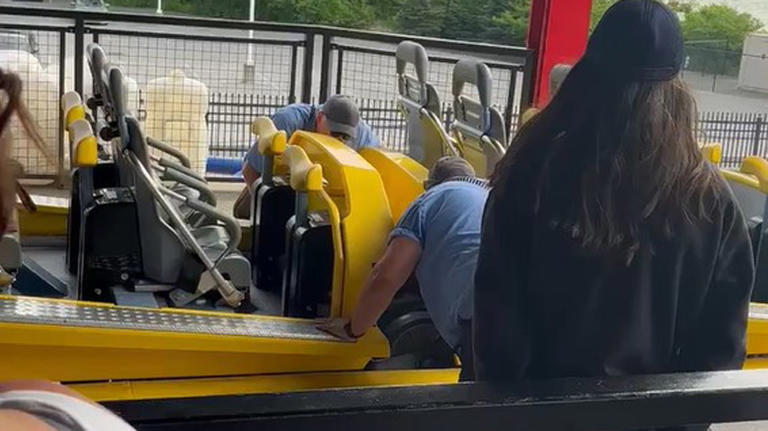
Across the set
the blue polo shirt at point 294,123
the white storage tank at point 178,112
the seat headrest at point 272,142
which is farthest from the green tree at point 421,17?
the seat headrest at point 272,142

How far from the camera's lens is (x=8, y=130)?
0.85m

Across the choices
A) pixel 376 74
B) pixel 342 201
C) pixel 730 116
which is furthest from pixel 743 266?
pixel 730 116

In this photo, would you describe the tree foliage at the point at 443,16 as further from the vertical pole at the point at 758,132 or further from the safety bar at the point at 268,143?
the safety bar at the point at 268,143

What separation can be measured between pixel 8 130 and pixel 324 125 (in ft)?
12.4

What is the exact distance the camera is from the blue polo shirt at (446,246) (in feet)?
9.76

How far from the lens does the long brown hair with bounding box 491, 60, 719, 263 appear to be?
167 centimetres

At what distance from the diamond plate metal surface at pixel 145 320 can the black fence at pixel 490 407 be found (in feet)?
6.77

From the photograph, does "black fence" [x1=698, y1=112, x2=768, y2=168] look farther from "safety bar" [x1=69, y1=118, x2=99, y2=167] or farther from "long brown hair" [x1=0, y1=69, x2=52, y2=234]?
"long brown hair" [x1=0, y1=69, x2=52, y2=234]

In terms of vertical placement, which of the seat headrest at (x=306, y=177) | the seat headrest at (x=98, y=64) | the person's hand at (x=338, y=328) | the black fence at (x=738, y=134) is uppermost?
the seat headrest at (x=98, y=64)

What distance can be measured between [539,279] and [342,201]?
2133 mm

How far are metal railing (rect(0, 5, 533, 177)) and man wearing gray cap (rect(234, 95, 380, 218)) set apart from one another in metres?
1.35

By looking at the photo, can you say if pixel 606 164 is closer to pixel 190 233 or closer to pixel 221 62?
pixel 190 233

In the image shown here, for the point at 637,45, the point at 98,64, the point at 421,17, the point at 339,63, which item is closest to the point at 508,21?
the point at 421,17

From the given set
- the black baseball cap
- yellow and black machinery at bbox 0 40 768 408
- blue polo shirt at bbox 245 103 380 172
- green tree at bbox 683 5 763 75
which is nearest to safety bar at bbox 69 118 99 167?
yellow and black machinery at bbox 0 40 768 408
